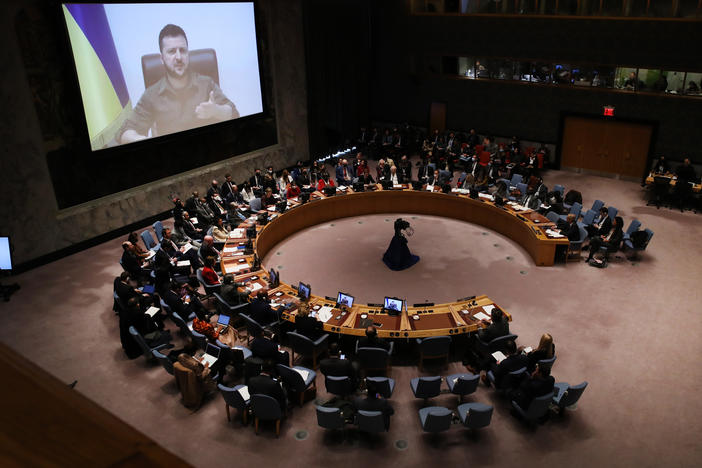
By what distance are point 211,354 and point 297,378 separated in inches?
63.6

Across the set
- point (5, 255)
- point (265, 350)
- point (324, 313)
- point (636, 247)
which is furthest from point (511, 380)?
point (5, 255)

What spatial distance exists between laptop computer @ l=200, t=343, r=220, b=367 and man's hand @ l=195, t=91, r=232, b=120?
8.89 meters

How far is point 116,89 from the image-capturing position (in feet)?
42.0

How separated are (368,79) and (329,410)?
688 inches

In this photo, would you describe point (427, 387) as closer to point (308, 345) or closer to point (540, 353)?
point (540, 353)

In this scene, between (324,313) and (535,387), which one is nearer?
(535,387)

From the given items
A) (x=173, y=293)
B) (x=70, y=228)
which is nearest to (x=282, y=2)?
(x=70, y=228)

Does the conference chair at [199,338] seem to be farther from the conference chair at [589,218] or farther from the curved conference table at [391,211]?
the conference chair at [589,218]

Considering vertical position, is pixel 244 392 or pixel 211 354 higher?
pixel 211 354

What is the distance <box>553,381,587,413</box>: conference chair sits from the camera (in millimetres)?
7086

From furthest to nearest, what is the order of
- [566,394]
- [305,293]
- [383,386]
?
[305,293] → [383,386] → [566,394]

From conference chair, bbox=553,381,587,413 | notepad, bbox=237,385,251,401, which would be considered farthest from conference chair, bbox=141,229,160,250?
conference chair, bbox=553,381,587,413

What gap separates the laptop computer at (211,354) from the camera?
805 centimetres

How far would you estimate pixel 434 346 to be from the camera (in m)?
8.25
